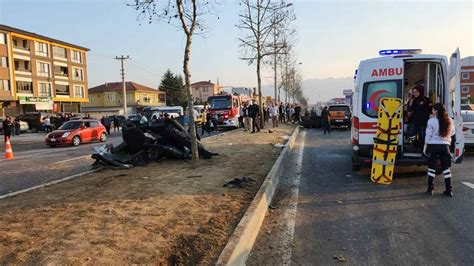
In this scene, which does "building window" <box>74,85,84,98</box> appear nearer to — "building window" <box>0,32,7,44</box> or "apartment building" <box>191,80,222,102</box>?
"building window" <box>0,32,7,44</box>

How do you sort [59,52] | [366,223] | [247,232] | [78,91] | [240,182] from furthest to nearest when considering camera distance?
[78,91]
[59,52]
[240,182]
[366,223]
[247,232]

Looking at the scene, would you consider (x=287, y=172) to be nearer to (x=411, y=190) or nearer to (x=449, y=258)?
(x=411, y=190)

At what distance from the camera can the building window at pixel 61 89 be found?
66.1 m

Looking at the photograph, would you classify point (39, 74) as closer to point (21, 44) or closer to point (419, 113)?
point (21, 44)

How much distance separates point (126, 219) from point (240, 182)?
302 cm

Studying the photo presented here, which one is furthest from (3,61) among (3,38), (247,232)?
(247,232)

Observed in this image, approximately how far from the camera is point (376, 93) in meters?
9.19

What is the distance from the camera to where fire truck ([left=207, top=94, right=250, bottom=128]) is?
3206 centimetres

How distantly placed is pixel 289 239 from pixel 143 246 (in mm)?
1860

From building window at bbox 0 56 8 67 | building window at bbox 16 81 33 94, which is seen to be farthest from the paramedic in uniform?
building window at bbox 16 81 33 94

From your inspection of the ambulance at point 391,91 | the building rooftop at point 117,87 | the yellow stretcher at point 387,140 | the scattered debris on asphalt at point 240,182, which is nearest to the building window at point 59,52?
the building rooftop at point 117,87

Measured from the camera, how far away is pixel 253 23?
25906 mm

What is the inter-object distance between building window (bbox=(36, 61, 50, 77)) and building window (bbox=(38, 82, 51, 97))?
1386 mm

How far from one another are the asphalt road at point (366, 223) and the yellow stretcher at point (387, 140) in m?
0.29
